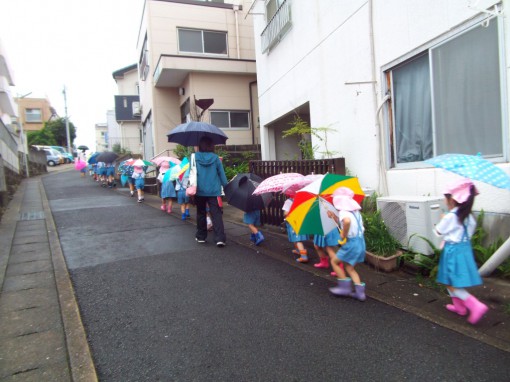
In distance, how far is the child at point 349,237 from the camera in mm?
3543

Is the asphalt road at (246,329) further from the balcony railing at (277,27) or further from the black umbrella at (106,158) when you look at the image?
the black umbrella at (106,158)

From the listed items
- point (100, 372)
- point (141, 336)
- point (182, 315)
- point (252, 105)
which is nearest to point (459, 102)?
point (182, 315)

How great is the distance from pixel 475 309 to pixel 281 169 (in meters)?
4.67

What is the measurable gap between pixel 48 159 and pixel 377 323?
129ft

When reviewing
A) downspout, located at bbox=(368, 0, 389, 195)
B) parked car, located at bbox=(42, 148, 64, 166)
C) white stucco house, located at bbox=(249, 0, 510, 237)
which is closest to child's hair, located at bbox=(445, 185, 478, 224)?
white stucco house, located at bbox=(249, 0, 510, 237)

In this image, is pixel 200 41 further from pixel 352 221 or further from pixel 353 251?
pixel 353 251

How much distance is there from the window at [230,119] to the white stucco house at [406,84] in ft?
23.6

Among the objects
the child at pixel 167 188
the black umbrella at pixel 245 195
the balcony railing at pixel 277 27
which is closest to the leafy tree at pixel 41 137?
the child at pixel 167 188

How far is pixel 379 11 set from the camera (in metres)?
5.62

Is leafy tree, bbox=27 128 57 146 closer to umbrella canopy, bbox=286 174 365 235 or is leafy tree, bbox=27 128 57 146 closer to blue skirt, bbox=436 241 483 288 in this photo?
umbrella canopy, bbox=286 174 365 235

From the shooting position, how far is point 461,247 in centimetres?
313

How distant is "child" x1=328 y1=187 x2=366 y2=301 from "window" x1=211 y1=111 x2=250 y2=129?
41.0 ft

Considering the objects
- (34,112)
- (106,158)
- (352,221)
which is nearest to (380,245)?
(352,221)

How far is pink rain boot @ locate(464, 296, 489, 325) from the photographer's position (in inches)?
120
